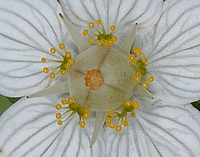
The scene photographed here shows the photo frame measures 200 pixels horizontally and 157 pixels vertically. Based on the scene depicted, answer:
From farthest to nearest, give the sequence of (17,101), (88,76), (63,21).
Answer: (17,101)
(63,21)
(88,76)

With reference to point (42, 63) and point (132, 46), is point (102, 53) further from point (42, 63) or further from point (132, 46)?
point (42, 63)

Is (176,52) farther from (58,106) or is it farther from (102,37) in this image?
(58,106)

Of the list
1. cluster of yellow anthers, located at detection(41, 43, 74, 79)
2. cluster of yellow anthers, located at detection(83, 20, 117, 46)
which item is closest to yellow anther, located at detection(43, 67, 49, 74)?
cluster of yellow anthers, located at detection(41, 43, 74, 79)

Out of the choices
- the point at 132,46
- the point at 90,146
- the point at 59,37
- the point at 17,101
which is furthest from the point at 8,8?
the point at 90,146

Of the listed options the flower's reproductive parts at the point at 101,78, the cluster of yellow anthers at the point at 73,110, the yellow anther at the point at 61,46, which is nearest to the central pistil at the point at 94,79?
the flower's reproductive parts at the point at 101,78

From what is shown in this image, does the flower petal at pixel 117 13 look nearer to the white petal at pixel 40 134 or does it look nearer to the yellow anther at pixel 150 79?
the yellow anther at pixel 150 79

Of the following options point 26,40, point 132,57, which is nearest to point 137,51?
point 132,57

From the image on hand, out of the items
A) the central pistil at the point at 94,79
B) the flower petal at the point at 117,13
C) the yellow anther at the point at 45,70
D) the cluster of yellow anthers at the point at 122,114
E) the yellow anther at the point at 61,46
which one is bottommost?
the cluster of yellow anthers at the point at 122,114
